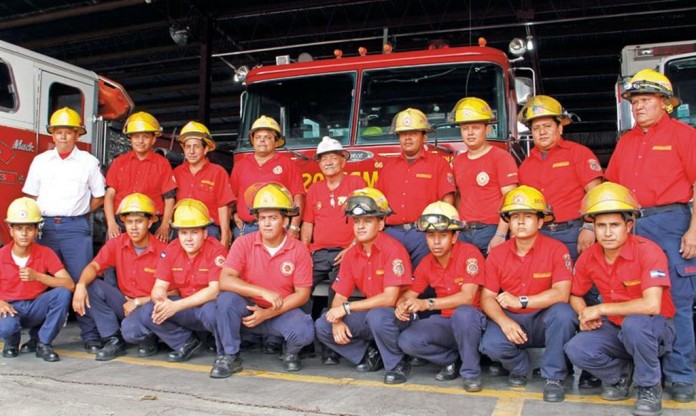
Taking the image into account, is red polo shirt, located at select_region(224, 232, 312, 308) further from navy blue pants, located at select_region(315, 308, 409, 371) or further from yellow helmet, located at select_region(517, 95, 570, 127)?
yellow helmet, located at select_region(517, 95, 570, 127)

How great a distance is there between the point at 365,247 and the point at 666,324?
2026 mm

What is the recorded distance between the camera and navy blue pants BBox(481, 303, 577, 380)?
3973 mm

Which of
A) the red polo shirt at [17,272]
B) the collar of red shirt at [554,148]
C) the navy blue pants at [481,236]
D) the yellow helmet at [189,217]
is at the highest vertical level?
the collar of red shirt at [554,148]

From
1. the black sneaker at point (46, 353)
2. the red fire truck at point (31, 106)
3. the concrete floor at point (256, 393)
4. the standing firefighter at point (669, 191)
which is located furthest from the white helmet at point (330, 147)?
the red fire truck at point (31, 106)

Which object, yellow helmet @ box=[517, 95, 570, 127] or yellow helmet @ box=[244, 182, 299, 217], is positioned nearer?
yellow helmet @ box=[517, 95, 570, 127]

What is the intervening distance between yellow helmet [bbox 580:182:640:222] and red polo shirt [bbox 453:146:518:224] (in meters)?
0.89

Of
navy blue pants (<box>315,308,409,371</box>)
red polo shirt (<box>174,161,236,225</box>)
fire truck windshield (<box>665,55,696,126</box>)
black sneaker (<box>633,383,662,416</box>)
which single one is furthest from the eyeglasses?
fire truck windshield (<box>665,55,696,126</box>)

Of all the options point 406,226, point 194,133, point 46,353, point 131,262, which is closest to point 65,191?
point 131,262

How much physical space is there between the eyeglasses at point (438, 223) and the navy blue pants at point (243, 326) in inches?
45.2

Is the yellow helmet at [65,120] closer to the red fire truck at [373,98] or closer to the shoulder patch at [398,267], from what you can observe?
the red fire truck at [373,98]

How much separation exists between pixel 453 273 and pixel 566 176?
1099mm

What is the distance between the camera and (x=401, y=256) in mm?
4605

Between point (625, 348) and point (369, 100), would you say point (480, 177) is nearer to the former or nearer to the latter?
point (369, 100)

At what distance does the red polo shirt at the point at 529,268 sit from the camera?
421 cm
